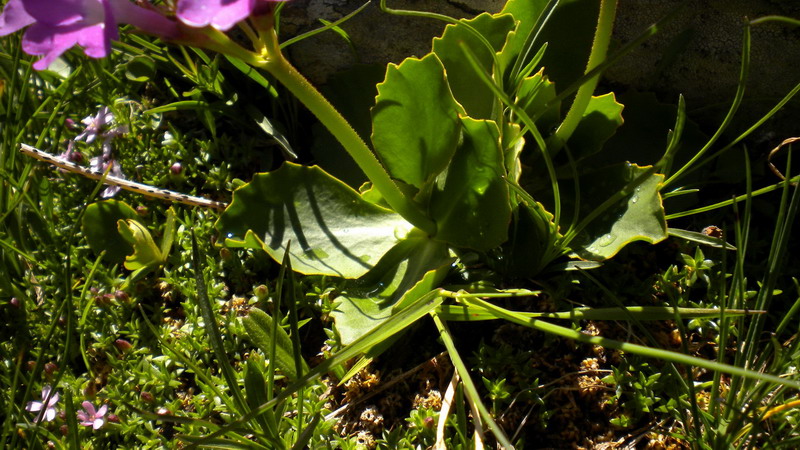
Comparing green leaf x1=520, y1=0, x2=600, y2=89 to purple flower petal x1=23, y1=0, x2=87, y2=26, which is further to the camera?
green leaf x1=520, y1=0, x2=600, y2=89

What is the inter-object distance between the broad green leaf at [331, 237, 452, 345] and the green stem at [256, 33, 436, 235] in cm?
5

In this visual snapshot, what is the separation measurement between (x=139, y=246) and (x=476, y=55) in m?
0.84

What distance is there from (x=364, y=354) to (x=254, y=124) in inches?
29.1

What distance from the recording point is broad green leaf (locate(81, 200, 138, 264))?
1.64 meters

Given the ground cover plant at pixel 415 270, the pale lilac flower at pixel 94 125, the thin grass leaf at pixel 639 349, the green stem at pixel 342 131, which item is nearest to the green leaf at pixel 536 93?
the ground cover plant at pixel 415 270

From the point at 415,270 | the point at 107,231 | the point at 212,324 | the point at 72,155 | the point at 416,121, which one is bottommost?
the point at 415,270

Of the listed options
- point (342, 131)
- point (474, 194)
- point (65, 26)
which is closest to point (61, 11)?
point (65, 26)

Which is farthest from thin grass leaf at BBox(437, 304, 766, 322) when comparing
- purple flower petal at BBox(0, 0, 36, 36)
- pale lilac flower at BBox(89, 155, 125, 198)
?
pale lilac flower at BBox(89, 155, 125, 198)

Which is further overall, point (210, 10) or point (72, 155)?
point (72, 155)

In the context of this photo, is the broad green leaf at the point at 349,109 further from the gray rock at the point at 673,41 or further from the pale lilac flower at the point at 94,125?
the pale lilac flower at the point at 94,125

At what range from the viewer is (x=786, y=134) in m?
1.63

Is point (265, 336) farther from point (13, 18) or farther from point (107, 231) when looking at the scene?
point (13, 18)

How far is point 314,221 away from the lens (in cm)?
144

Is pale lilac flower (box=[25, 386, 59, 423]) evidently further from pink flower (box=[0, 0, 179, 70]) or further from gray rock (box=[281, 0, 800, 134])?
gray rock (box=[281, 0, 800, 134])
